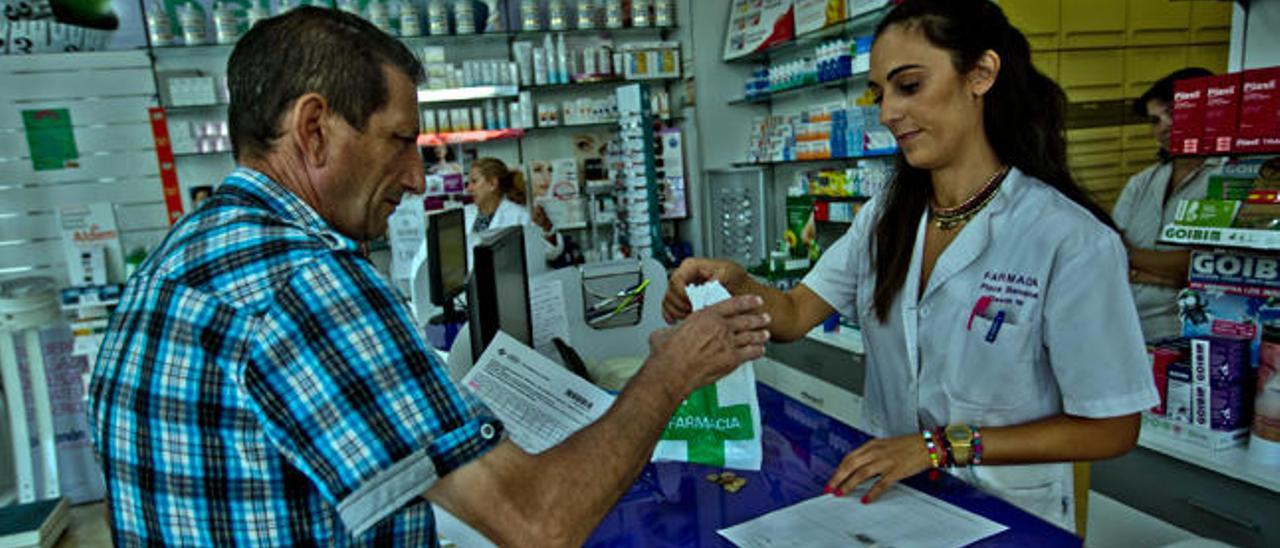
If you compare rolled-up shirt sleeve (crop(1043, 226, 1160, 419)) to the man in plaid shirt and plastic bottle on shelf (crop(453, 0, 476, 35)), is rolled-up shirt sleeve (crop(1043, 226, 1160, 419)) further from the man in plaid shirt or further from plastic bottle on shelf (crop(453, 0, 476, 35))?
plastic bottle on shelf (crop(453, 0, 476, 35))

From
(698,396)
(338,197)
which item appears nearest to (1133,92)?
(698,396)

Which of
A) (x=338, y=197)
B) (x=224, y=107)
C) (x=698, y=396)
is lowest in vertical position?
(x=698, y=396)

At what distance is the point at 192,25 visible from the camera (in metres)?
5.04

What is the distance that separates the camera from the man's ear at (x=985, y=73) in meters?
1.46

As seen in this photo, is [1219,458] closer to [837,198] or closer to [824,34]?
[837,198]

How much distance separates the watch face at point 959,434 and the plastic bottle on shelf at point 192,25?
17.7ft

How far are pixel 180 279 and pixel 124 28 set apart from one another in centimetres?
545

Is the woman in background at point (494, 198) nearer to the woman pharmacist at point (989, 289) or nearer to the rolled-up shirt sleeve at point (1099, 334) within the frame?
the woman pharmacist at point (989, 289)

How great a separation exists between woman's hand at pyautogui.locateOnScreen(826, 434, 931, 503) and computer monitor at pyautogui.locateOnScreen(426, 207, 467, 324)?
1.82 metres

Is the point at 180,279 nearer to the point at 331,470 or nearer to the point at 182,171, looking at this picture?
the point at 331,470

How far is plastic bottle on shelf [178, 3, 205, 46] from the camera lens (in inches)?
198

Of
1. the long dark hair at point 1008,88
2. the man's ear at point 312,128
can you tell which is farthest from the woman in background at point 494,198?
the man's ear at point 312,128

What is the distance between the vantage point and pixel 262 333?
767 millimetres

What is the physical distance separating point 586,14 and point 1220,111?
426 cm
